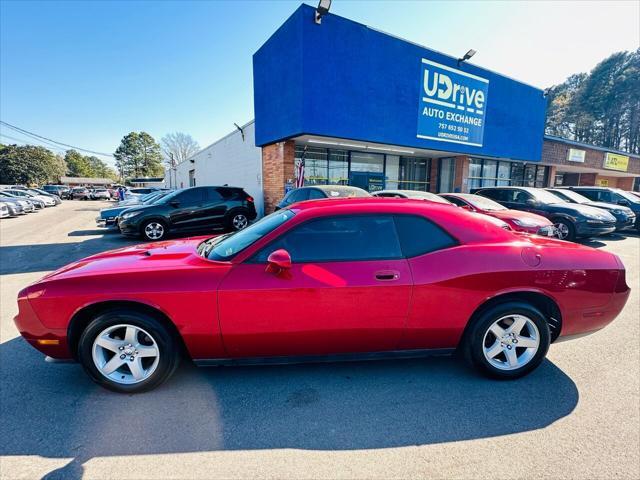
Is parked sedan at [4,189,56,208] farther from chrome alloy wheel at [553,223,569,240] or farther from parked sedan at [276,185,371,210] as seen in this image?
chrome alloy wheel at [553,223,569,240]

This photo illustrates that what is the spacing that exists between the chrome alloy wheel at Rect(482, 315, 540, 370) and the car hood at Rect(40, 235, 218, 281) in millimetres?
2514

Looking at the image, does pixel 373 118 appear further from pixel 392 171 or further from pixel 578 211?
pixel 578 211

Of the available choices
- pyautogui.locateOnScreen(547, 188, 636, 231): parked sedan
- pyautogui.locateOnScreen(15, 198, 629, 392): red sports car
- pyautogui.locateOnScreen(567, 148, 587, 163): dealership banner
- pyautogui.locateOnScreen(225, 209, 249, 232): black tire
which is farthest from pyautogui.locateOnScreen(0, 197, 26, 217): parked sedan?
pyautogui.locateOnScreen(567, 148, 587, 163): dealership banner

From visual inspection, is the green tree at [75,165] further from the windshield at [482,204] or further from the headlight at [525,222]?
the headlight at [525,222]

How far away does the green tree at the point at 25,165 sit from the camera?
179 feet

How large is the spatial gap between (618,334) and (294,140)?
10.2m

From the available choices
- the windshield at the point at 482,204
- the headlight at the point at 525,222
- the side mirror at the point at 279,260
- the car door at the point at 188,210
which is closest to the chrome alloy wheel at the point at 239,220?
the car door at the point at 188,210

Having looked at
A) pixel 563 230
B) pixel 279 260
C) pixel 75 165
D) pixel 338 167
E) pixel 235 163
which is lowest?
pixel 563 230

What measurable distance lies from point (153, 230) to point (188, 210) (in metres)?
1.12

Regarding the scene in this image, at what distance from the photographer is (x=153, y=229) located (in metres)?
8.84

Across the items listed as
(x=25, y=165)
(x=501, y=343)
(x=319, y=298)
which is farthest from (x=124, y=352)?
(x=25, y=165)

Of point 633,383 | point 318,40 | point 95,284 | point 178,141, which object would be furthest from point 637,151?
point 178,141

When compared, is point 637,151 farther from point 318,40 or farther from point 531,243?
point 531,243

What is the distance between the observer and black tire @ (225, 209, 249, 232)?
998 cm
